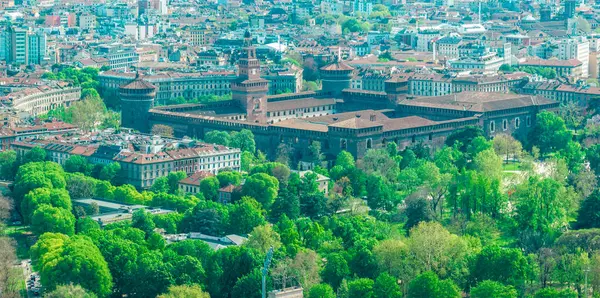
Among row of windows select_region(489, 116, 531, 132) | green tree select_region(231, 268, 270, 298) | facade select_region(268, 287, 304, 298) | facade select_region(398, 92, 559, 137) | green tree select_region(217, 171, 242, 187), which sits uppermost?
facade select_region(398, 92, 559, 137)

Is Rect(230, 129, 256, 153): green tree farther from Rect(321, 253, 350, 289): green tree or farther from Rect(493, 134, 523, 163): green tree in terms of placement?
Rect(321, 253, 350, 289): green tree

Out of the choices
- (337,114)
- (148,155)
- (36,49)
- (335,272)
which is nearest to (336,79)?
(337,114)

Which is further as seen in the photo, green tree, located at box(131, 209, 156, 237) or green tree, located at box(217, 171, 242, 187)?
green tree, located at box(217, 171, 242, 187)

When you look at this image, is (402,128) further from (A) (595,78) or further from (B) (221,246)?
(A) (595,78)

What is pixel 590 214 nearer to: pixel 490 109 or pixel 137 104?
pixel 490 109

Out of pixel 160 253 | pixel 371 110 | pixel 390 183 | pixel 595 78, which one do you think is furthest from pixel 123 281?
pixel 595 78

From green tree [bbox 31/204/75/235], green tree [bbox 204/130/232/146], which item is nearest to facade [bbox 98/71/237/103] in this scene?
green tree [bbox 204/130/232/146]

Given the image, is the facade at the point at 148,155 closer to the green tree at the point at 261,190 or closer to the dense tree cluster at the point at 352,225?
the dense tree cluster at the point at 352,225
